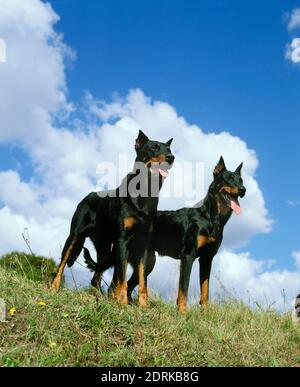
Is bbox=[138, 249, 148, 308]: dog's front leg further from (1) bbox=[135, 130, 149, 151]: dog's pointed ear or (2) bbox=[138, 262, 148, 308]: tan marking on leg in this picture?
(1) bbox=[135, 130, 149, 151]: dog's pointed ear

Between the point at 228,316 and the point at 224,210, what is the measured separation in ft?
5.73

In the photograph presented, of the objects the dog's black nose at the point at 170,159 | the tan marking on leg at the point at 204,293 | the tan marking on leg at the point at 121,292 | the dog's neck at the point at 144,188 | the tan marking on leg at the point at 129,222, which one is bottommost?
the tan marking on leg at the point at 121,292

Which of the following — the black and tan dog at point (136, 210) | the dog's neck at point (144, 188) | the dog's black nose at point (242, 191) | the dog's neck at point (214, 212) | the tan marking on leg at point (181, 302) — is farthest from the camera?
the dog's neck at point (214, 212)

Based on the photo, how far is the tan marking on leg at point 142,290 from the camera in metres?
8.12

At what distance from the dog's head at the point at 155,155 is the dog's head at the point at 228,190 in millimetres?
1140

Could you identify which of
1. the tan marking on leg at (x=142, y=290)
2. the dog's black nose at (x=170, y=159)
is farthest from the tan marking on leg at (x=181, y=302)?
the dog's black nose at (x=170, y=159)

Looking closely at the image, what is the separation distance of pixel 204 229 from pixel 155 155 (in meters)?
1.62

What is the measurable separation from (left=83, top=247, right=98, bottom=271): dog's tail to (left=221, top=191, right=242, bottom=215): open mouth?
8.01 feet

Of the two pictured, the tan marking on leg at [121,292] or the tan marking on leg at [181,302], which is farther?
the tan marking on leg at [181,302]

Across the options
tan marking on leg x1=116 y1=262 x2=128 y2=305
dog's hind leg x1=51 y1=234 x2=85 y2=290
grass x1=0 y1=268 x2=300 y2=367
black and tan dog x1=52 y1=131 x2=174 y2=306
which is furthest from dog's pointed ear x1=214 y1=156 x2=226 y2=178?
tan marking on leg x1=116 y1=262 x2=128 y2=305

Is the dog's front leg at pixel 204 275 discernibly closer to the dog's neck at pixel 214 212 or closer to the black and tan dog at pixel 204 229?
the black and tan dog at pixel 204 229

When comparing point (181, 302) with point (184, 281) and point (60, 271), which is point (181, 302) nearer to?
point (184, 281)
